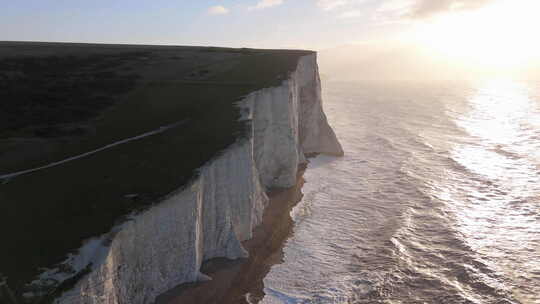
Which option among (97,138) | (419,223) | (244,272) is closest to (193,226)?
(244,272)

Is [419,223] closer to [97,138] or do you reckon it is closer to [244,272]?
[244,272]

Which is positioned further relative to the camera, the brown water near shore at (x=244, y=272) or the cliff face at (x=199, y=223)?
the brown water near shore at (x=244, y=272)

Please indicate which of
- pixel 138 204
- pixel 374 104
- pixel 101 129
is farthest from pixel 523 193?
pixel 374 104

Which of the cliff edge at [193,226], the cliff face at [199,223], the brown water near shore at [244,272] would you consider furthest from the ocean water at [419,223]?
the cliff edge at [193,226]

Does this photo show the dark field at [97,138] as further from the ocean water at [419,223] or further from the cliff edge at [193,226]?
the ocean water at [419,223]

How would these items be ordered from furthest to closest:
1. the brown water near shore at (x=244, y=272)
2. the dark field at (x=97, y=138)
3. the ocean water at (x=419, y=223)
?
the ocean water at (x=419, y=223)
the brown water near shore at (x=244, y=272)
the dark field at (x=97, y=138)

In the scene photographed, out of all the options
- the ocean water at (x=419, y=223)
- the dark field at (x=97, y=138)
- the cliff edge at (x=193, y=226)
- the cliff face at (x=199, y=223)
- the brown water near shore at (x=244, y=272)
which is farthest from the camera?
the ocean water at (x=419, y=223)
